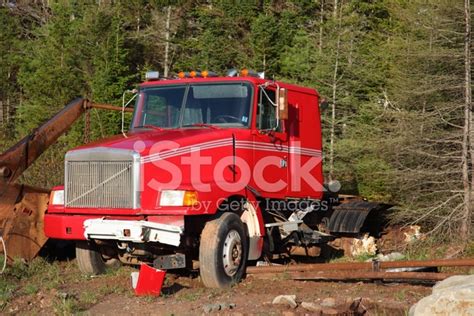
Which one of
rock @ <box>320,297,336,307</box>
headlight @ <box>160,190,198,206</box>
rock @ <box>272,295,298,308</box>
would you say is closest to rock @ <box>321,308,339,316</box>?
rock @ <box>320,297,336,307</box>

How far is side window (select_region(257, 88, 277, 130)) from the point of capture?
385 inches

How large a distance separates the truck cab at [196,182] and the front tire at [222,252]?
1 centimetres

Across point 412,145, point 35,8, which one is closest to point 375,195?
point 412,145

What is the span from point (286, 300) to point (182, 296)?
54.1 inches

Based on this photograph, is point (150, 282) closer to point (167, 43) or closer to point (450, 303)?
point (450, 303)

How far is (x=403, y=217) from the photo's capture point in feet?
45.3

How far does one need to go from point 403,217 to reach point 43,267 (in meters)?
7.43

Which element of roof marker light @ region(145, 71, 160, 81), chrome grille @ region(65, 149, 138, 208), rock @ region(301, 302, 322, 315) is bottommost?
rock @ region(301, 302, 322, 315)

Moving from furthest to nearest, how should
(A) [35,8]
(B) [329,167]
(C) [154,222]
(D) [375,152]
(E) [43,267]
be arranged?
(A) [35,8] → (B) [329,167] → (D) [375,152] → (E) [43,267] → (C) [154,222]

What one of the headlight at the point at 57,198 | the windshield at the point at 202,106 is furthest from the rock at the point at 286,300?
the headlight at the point at 57,198

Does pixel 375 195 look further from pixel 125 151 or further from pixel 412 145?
pixel 125 151

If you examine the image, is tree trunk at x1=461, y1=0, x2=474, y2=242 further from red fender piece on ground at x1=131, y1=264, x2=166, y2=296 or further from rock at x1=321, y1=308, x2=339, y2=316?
red fender piece on ground at x1=131, y1=264, x2=166, y2=296

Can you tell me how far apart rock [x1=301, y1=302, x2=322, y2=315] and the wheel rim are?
5.08 feet

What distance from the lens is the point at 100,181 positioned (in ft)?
28.6
